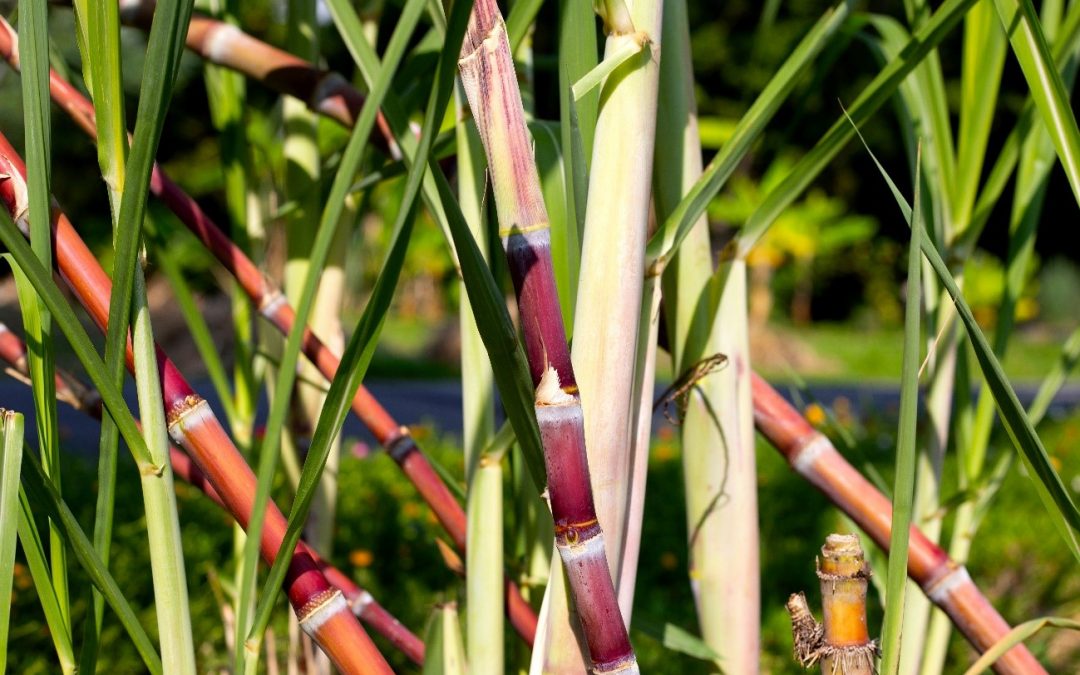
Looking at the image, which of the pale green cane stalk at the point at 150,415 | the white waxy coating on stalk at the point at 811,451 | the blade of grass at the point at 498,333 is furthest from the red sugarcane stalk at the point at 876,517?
the pale green cane stalk at the point at 150,415

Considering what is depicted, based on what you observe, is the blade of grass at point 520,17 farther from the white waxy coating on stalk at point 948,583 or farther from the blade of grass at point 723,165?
the white waxy coating on stalk at point 948,583

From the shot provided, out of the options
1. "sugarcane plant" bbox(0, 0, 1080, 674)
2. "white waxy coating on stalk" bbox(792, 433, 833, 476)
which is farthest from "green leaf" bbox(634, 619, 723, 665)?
"white waxy coating on stalk" bbox(792, 433, 833, 476)

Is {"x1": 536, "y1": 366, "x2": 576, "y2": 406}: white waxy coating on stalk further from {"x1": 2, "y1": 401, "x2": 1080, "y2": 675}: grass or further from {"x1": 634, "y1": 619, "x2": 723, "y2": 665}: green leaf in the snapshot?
{"x1": 2, "y1": 401, "x2": 1080, "y2": 675}: grass

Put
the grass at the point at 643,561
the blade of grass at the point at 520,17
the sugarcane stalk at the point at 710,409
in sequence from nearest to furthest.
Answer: the blade of grass at the point at 520,17
the sugarcane stalk at the point at 710,409
the grass at the point at 643,561

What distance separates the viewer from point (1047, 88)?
438 millimetres

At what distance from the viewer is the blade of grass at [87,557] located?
0.38m

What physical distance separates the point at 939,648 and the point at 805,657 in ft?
1.07

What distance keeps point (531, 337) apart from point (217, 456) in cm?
15

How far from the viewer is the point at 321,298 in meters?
0.77

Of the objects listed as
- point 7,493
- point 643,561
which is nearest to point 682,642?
point 7,493

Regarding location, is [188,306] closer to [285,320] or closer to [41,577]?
[285,320]

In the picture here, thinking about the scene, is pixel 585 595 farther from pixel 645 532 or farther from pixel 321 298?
pixel 645 532

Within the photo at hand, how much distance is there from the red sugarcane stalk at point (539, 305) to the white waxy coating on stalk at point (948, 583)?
27 centimetres

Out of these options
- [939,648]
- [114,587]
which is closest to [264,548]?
[114,587]
